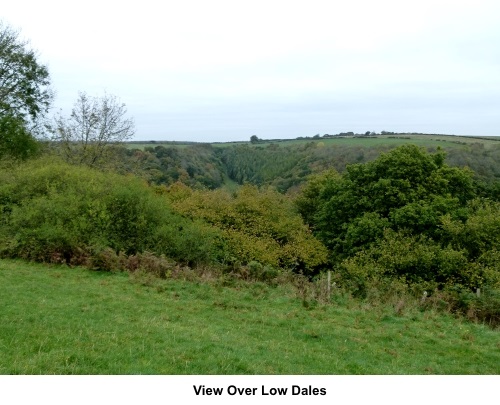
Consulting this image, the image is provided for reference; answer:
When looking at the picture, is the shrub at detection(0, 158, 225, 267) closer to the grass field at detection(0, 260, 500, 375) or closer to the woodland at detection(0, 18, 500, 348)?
the woodland at detection(0, 18, 500, 348)

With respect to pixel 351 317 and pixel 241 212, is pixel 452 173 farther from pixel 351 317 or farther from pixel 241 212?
pixel 351 317

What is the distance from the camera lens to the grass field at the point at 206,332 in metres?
7.23

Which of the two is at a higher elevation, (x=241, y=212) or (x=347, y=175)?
(x=347, y=175)

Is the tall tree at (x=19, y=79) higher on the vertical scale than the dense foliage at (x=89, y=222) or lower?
higher

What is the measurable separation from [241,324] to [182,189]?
871 inches

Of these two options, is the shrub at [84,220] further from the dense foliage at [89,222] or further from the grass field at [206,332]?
the grass field at [206,332]

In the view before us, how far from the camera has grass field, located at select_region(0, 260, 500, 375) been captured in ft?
23.7

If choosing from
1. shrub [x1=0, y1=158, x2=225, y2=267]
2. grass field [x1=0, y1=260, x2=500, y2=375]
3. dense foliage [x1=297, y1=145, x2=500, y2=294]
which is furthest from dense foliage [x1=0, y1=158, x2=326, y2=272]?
dense foliage [x1=297, y1=145, x2=500, y2=294]

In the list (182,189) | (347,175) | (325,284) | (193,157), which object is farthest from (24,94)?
(193,157)

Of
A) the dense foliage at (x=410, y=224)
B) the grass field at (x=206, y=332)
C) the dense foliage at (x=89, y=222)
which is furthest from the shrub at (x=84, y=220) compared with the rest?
the dense foliage at (x=410, y=224)

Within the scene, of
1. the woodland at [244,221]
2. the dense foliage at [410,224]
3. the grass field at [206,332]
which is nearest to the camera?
the grass field at [206,332]

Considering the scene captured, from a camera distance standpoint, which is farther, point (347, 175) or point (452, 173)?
point (347, 175)

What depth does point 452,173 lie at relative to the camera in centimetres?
3291

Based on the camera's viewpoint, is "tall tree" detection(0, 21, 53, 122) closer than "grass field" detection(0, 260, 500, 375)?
No
